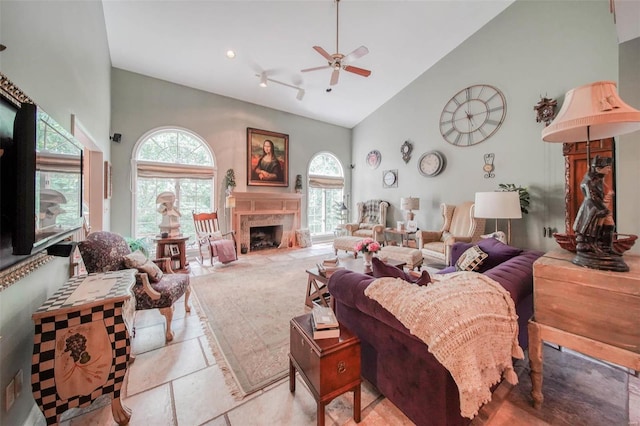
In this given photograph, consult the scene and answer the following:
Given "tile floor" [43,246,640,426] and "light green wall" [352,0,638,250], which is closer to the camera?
"tile floor" [43,246,640,426]

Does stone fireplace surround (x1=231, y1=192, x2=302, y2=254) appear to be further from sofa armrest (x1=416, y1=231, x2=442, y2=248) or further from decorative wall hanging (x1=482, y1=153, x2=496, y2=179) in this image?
decorative wall hanging (x1=482, y1=153, x2=496, y2=179)

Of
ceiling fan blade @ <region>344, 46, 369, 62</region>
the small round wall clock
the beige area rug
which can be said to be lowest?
the beige area rug

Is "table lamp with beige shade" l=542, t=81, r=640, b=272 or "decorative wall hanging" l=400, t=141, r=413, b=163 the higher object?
"decorative wall hanging" l=400, t=141, r=413, b=163

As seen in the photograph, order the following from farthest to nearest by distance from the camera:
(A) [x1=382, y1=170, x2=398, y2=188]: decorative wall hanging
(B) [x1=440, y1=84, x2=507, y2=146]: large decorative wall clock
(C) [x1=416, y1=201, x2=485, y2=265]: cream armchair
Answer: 1. (A) [x1=382, y1=170, x2=398, y2=188]: decorative wall hanging
2. (B) [x1=440, y1=84, x2=507, y2=146]: large decorative wall clock
3. (C) [x1=416, y1=201, x2=485, y2=265]: cream armchair

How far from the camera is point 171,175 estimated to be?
489 cm

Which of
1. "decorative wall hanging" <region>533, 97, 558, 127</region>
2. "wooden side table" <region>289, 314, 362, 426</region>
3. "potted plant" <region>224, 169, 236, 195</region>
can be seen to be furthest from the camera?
"potted plant" <region>224, 169, 236, 195</region>

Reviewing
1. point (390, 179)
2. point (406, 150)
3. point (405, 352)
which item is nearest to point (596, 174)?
point (405, 352)

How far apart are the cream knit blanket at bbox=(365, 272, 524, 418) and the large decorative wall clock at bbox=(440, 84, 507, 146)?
4.23m

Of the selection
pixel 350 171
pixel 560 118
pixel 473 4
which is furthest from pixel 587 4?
pixel 350 171

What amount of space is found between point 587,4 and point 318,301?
5.55 metres

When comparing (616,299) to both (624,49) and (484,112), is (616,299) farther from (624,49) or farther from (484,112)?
(484,112)

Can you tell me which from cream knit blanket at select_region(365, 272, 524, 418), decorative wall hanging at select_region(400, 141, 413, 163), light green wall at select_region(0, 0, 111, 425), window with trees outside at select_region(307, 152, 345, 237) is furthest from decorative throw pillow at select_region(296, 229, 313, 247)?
cream knit blanket at select_region(365, 272, 524, 418)

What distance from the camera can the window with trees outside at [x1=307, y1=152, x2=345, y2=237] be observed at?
22.6 feet

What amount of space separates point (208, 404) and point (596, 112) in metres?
2.69
